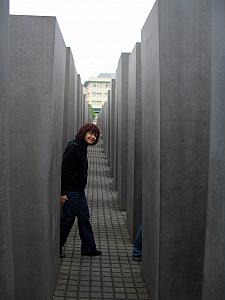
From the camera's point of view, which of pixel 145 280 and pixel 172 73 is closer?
pixel 172 73

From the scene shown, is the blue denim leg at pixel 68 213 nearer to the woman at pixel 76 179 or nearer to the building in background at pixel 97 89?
the woman at pixel 76 179

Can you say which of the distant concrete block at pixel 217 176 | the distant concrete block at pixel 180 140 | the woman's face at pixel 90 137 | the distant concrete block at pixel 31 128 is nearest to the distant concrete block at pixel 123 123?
the woman's face at pixel 90 137

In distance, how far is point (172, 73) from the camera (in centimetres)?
404

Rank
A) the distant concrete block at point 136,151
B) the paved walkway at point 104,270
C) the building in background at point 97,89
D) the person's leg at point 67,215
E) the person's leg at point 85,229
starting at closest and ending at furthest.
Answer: the paved walkway at point 104,270
the person's leg at point 67,215
the person's leg at point 85,229
the distant concrete block at point 136,151
the building in background at point 97,89

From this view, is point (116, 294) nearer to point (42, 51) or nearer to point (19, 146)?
point (19, 146)

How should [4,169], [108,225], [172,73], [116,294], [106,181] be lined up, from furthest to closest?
[106,181] < [108,225] < [116,294] < [172,73] < [4,169]

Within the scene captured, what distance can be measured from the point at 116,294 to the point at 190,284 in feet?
3.11

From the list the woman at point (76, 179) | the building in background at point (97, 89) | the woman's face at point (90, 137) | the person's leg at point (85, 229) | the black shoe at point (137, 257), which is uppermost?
the building in background at point (97, 89)

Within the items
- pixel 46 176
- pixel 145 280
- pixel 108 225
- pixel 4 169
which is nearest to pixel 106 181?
pixel 108 225

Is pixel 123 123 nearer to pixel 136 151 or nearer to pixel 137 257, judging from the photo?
pixel 136 151

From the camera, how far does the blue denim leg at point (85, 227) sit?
19.5 feet

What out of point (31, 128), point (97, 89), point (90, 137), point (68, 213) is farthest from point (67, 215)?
point (97, 89)

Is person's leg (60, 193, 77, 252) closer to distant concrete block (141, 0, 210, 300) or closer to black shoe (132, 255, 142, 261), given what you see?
black shoe (132, 255, 142, 261)

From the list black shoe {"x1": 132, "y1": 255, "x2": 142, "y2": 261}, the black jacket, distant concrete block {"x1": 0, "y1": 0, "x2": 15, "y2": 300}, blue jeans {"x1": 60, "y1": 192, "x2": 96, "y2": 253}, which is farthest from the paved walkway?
distant concrete block {"x1": 0, "y1": 0, "x2": 15, "y2": 300}
